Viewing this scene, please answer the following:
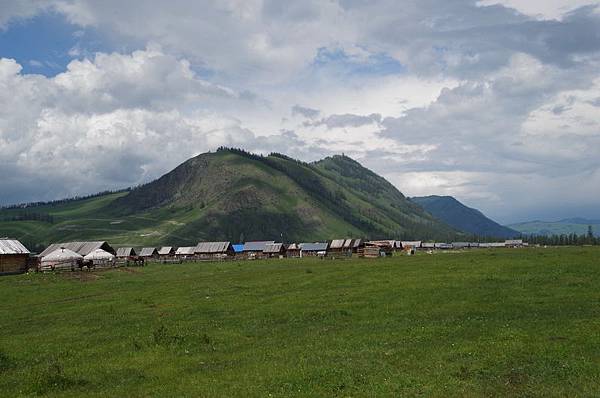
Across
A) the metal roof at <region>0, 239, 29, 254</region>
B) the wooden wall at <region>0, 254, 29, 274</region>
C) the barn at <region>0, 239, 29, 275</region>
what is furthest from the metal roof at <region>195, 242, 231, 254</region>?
the wooden wall at <region>0, 254, 29, 274</region>

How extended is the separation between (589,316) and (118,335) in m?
26.8

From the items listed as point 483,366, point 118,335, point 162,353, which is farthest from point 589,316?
point 118,335

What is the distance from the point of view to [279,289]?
4756cm

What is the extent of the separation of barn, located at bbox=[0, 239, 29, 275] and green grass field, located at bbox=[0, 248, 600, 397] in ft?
194

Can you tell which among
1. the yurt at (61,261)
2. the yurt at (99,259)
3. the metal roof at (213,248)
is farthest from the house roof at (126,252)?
the yurt at (61,261)

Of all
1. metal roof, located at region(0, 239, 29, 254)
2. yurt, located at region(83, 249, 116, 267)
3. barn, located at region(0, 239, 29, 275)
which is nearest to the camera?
barn, located at region(0, 239, 29, 275)

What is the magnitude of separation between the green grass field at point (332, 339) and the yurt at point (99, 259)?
5531 cm

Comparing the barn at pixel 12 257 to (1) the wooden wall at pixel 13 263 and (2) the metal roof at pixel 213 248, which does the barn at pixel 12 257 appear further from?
(2) the metal roof at pixel 213 248

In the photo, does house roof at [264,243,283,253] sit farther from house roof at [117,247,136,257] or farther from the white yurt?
the white yurt

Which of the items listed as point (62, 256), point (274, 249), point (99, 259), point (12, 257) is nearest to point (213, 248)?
point (274, 249)

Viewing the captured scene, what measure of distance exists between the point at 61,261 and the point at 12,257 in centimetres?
978

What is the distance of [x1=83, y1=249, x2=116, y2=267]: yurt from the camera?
102 metres

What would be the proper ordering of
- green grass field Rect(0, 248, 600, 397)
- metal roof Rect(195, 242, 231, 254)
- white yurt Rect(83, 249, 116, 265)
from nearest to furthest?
green grass field Rect(0, 248, 600, 397) < white yurt Rect(83, 249, 116, 265) < metal roof Rect(195, 242, 231, 254)

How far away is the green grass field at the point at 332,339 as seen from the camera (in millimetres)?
18641
